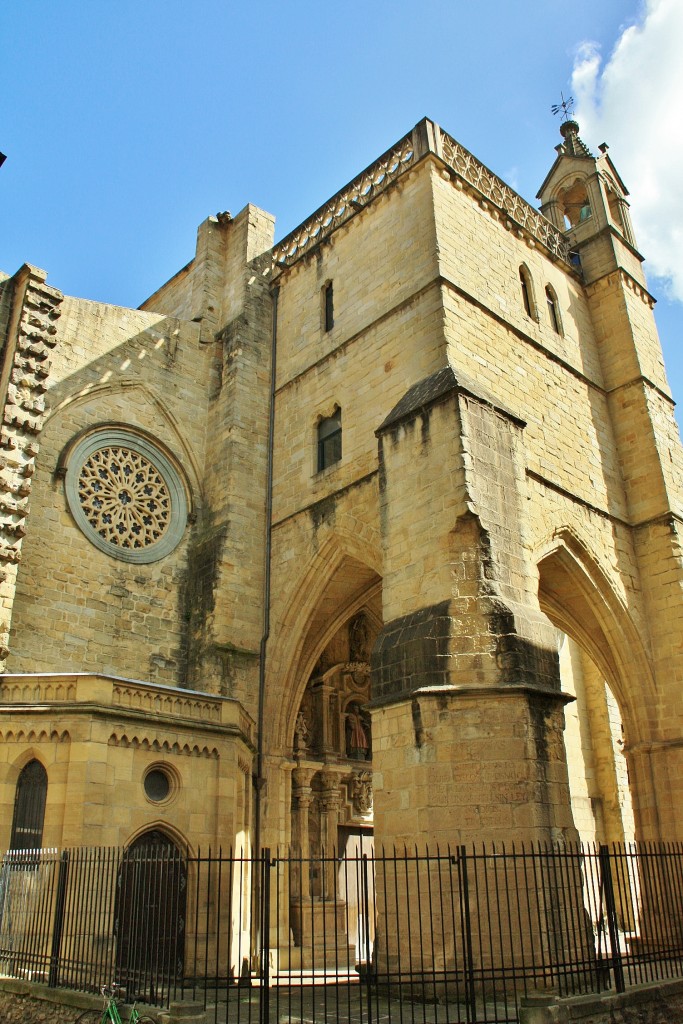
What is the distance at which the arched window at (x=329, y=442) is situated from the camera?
13188mm

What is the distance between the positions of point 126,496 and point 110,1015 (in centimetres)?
847

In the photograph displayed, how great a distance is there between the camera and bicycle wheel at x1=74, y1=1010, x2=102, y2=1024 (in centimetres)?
595

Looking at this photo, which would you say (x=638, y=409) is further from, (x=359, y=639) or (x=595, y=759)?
(x=595, y=759)

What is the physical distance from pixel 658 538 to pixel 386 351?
16.6ft

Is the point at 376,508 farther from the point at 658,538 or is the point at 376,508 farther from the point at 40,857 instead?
the point at 40,857

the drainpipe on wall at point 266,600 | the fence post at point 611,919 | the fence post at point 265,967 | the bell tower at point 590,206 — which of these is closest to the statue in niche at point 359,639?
the drainpipe on wall at point 266,600

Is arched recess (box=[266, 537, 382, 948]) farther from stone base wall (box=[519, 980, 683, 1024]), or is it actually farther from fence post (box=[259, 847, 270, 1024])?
fence post (box=[259, 847, 270, 1024])

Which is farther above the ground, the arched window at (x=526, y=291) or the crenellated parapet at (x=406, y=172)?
the crenellated parapet at (x=406, y=172)

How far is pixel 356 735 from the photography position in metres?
14.3

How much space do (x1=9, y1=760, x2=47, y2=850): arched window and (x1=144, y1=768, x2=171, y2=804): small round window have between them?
1069mm

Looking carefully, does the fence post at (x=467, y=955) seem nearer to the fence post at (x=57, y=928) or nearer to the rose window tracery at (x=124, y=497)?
the fence post at (x=57, y=928)

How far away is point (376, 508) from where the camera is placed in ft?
38.2

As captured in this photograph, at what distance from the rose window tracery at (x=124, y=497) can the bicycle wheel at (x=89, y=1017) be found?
291 inches

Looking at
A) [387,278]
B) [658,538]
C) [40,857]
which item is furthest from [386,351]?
[40,857]
